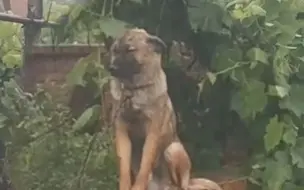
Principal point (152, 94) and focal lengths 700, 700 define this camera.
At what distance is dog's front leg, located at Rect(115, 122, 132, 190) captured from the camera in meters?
1.13

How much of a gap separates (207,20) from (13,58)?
0.49m

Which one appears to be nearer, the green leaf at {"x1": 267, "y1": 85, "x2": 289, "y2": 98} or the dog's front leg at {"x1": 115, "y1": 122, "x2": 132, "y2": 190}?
the dog's front leg at {"x1": 115, "y1": 122, "x2": 132, "y2": 190}

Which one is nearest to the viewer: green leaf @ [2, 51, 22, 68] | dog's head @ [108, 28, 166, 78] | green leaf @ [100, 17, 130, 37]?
dog's head @ [108, 28, 166, 78]

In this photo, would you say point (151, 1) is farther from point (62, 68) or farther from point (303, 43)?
point (62, 68)

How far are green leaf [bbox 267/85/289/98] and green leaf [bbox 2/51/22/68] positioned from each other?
58cm

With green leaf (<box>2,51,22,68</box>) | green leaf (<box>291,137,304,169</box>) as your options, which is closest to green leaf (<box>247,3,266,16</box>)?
green leaf (<box>291,137,304,169</box>)

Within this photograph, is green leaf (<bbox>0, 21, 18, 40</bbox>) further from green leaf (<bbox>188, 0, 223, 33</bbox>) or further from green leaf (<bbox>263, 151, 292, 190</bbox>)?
green leaf (<bbox>263, 151, 292, 190</bbox>)

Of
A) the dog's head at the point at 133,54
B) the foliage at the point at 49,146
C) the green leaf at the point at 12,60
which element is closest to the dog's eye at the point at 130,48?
the dog's head at the point at 133,54

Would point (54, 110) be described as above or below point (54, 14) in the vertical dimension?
below

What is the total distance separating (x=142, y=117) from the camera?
113cm

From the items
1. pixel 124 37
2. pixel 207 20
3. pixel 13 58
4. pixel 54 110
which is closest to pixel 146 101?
pixel 124 37

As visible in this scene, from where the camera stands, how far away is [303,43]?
4.36ft

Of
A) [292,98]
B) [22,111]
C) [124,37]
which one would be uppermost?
[124,37]

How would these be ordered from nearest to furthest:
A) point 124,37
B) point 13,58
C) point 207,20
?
1. point 124,37
2. point 207,20
3. point 13,58
